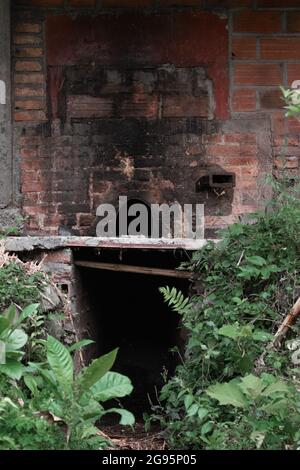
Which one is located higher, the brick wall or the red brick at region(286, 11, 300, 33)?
the red brick at region(286, 11, 300, 33)

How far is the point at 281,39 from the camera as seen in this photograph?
8.05m

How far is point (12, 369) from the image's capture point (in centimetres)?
427

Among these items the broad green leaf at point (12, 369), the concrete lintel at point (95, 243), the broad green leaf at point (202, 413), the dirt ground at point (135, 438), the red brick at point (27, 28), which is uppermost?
the red brick at point (27, 28)

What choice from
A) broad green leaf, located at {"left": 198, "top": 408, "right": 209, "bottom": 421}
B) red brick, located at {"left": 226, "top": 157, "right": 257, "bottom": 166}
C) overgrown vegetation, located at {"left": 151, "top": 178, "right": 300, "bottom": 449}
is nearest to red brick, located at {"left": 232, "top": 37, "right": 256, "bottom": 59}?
red brick, located at {"left": 226, "top": 157, "right": 257, "bottom": 166}

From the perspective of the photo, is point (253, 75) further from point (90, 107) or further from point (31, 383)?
point (31, 383)

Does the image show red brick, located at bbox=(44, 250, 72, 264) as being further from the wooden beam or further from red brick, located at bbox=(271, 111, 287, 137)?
red brick, located at bbox=(271, 111, 287, 137)

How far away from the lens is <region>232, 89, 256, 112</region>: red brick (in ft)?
26.2

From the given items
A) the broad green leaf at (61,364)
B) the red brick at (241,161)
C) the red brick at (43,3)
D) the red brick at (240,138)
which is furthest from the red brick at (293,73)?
the broad green leaf at (61,364)

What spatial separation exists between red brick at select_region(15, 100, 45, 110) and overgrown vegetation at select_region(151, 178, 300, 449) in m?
3.00

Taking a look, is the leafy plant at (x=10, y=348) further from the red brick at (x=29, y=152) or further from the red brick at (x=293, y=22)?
the red brick at (x=293, y=22)

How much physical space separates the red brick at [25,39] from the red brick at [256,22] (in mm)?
2030

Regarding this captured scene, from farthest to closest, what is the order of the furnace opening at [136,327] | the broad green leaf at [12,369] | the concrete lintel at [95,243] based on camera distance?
the furnace opening at [136,327]
the concrete lintel at [95,243]
the broad green leaf at [12,369]

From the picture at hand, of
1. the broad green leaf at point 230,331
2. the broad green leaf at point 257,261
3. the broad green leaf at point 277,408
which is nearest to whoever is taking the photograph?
the broad green leaf at point 277,408

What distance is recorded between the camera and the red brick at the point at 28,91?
26.1 feet
